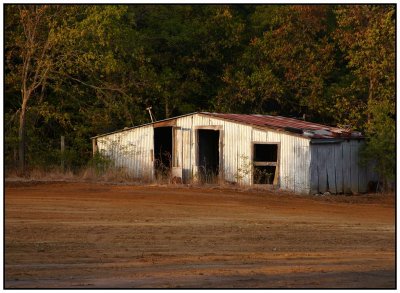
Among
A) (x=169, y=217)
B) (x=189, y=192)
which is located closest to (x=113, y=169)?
(x=189, y=192)

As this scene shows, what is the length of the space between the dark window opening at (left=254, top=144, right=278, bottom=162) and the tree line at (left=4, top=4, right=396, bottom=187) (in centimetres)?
346

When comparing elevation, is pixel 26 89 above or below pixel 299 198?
above

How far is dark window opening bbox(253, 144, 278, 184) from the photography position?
3005 cm

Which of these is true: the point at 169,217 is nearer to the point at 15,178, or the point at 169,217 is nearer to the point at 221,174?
the point at 221,174

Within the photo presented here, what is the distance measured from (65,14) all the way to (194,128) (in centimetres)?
761

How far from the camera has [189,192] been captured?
2789 cm

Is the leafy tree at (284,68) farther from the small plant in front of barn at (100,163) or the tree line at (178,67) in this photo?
the small plant in front of barn at (100,163)

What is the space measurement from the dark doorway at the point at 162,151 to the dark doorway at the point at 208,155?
3.67 feet

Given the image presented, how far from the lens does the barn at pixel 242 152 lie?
29422mm

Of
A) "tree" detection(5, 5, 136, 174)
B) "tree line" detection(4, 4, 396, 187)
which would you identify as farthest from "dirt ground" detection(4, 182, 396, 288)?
"tree line" detection(4, 4, 396, 187)

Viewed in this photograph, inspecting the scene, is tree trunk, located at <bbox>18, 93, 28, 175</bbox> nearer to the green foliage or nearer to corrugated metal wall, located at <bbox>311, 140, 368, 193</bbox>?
corrugated metal wall, located at <bbox>311, 140, 368, 193</bbox>

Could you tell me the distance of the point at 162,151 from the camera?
108 ft

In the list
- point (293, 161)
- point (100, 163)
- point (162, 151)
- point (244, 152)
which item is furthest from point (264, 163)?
point (100, 163)

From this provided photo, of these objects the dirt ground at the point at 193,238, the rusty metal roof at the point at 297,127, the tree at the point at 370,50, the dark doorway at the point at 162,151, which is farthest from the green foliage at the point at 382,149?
the dark doorway at the point at 162,151
